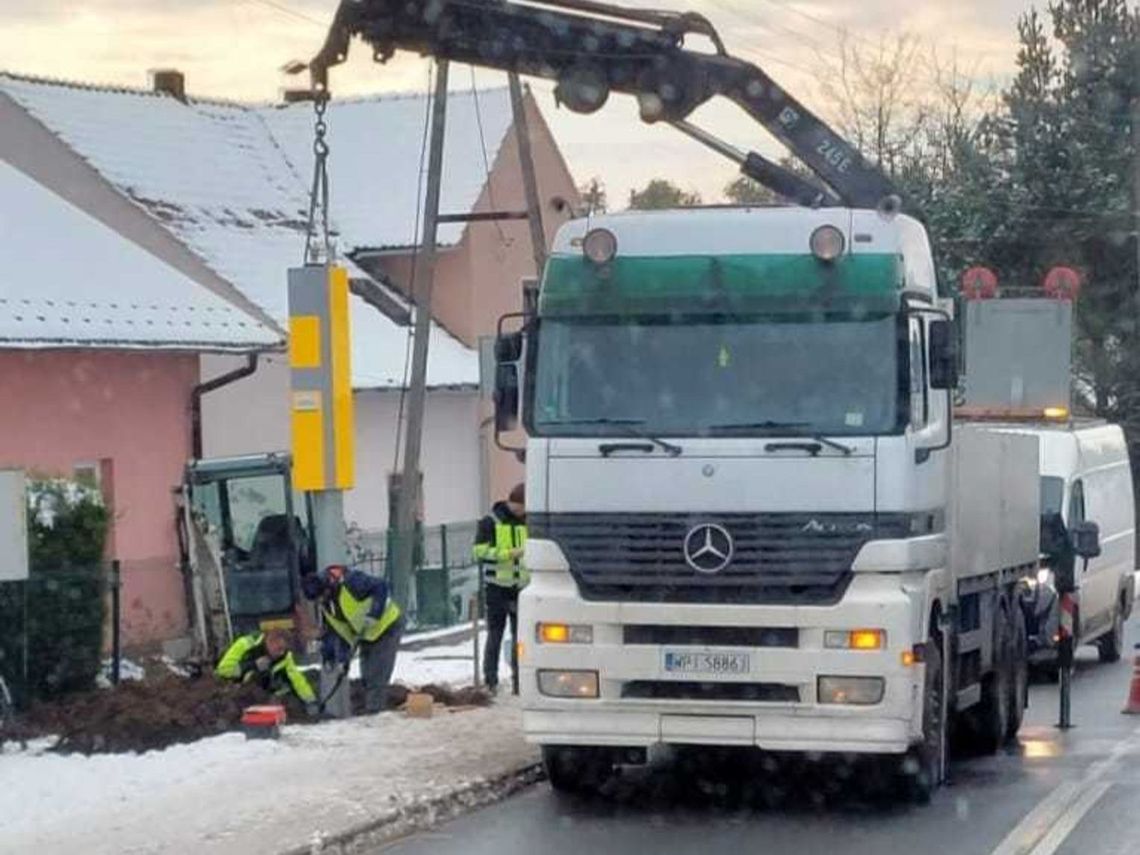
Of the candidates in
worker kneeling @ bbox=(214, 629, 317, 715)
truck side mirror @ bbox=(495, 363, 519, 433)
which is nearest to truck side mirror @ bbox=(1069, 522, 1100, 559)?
worker kneeling @ bbox=(214, 629, 317, 715)

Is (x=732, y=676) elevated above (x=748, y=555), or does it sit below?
below

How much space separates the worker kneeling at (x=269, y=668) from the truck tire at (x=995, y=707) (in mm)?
4830

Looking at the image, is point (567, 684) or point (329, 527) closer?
point (567, 684)

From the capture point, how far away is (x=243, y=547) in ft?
84.0

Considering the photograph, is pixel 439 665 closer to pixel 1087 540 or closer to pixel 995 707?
pixel 1087 540

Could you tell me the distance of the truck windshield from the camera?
13227 mm

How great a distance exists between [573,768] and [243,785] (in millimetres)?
1995

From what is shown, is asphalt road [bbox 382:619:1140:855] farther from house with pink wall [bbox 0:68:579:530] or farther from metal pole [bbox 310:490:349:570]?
house with pink wall [bbox 0:68:579:530]

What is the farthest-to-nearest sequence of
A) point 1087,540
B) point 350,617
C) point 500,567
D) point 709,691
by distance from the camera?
1. point 1087,540
2. point 500,567
3. point 350,617
4. point 709,691

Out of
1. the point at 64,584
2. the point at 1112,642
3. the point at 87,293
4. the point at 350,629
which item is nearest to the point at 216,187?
the point at 87,293

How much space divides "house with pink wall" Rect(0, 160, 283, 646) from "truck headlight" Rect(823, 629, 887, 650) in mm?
11016

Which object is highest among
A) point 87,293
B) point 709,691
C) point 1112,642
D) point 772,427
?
point 87,293

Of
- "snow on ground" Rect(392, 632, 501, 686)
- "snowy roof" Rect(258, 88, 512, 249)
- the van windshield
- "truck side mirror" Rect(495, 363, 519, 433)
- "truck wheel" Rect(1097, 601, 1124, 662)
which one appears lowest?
"truck wheel" Rect(1097, 601, 1124, 662)

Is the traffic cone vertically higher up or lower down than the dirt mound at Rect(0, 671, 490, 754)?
lower down
